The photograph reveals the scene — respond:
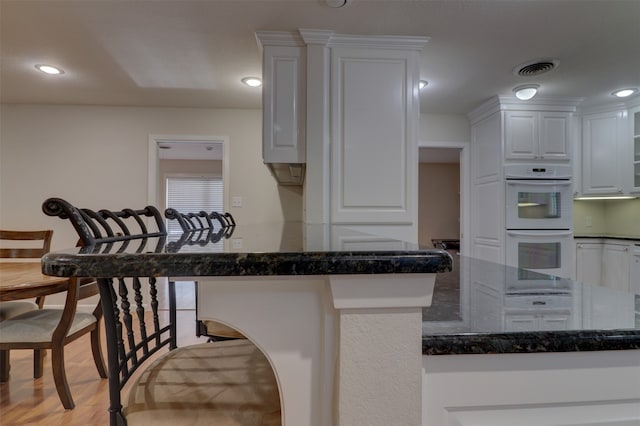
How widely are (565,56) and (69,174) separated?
15.5 ft

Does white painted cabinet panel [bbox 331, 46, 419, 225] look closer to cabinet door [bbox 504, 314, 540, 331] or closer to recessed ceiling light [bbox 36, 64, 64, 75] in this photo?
cabinet door [bbox 504, 314, 540, 331]

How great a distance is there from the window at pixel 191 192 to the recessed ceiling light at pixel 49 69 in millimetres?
4209

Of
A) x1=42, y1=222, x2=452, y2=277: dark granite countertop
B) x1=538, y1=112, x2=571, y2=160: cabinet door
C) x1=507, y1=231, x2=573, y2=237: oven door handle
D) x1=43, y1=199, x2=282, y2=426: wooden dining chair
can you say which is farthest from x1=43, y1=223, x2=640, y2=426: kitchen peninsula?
x1=538, y1=112, x2=571, y2=160: cabinet door

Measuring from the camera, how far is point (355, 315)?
40cm

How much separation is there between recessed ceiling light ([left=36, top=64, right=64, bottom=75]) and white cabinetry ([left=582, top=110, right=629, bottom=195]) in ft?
16.9

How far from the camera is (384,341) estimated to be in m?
0.41

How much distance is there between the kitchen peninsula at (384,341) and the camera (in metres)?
0.38

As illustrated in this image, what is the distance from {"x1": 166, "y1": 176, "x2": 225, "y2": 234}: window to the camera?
6887 mm

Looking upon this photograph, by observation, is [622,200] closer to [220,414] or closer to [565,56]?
[565,56]

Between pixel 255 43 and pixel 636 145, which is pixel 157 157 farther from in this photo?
pixel 636 145

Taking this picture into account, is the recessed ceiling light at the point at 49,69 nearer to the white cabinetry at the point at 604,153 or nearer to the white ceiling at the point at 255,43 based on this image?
the white ceiling at the point at 255,43

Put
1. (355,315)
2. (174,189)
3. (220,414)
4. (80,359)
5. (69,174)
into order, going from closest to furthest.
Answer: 1. (355,315)
2. (220,414)
3. (80,359)
4. (69,174)
5. (174,189)

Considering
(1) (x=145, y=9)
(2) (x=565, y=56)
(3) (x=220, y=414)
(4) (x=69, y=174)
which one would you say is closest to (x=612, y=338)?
(3) (x=220, y=414)

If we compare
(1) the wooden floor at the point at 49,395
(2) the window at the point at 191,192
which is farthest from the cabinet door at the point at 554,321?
(2) the window at the point at 191,192
